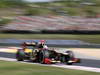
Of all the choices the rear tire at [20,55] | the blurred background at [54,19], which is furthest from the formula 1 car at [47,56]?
the blurred background at [54,19]

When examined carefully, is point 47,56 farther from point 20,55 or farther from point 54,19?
point 54,19

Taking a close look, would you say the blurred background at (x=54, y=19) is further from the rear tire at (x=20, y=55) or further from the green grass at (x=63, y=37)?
the rear tire at (x=20, y=55)

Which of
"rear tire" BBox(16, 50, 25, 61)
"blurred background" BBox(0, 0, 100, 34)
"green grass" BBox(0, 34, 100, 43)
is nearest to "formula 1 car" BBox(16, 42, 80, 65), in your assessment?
"rear tire" BBox(16, 50, 25, 61)

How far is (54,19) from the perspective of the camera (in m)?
35.8

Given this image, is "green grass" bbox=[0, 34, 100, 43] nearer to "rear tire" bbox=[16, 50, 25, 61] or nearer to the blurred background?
the blurred background

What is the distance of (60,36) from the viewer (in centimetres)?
2838

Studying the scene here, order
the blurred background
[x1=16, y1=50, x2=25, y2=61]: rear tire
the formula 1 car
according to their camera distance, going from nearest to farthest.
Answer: the formula 1 car → [x1=16, y1=50, x2=25, y2=61]: rear tire → the blurred background

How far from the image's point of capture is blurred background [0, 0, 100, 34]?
102 feet

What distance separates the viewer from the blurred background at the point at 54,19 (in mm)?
31219

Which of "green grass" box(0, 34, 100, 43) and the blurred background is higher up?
the blurred background

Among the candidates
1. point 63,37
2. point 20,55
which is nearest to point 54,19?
point 63,37

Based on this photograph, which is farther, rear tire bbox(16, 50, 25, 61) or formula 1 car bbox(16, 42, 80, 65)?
rear tire bbox(16, 50, 25, 61)

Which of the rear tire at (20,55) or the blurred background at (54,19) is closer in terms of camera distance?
the rear tire at (20,55)

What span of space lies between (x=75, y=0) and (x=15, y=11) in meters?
11.5
